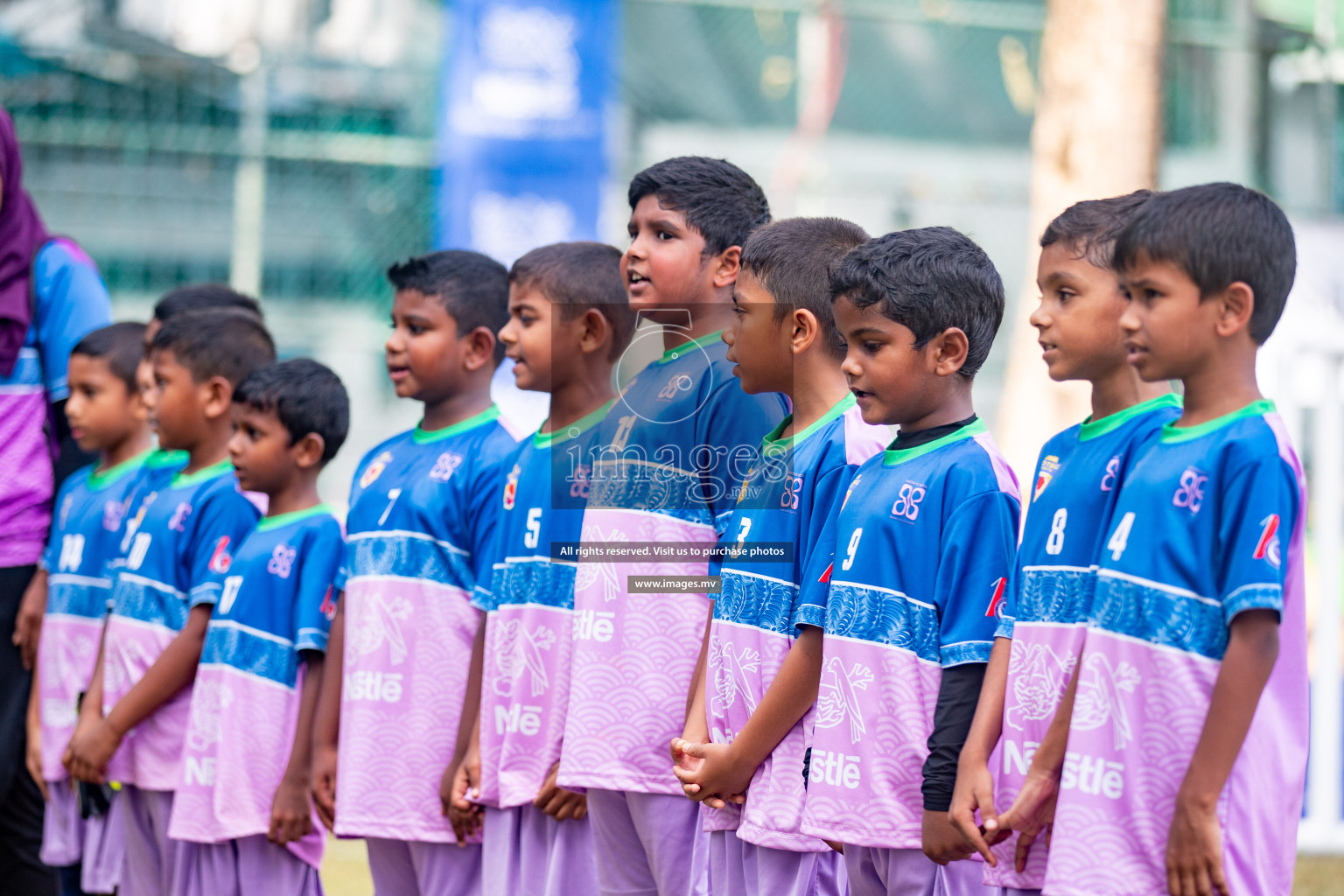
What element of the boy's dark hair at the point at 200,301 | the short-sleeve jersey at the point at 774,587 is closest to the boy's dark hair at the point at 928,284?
the short-sleeve jersey at the point at 774,587

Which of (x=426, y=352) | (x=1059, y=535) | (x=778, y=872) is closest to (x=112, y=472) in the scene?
(x=426, y=352)

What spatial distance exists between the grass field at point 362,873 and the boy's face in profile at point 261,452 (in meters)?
1.94

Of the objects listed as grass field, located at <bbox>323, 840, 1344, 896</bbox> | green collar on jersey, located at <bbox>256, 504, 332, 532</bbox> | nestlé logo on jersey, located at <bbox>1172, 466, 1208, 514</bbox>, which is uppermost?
nestlé logo on jersey, located at <bbox>1172, 466, 1208, 514</bbox>

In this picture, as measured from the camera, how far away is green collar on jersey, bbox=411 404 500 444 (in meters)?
3.18

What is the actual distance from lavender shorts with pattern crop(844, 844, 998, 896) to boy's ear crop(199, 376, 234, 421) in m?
2.10

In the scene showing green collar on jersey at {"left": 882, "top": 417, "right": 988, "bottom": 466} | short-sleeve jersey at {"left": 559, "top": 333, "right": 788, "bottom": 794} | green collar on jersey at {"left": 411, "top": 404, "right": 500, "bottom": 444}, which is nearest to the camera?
green collar on jersey at {"left": 882, "top": 417, "right": 988, "bottom": 466}

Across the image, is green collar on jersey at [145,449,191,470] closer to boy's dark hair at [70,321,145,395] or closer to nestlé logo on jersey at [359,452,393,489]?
boy's dark hair at [70,321,145,395]

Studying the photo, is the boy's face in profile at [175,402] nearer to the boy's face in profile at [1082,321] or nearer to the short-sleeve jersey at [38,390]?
the short-sleeve jersey at [38,390]

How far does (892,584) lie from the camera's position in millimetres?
2193

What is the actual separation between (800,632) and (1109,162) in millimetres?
4778

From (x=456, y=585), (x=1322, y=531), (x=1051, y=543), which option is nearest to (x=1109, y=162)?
(x=1322, y=531)

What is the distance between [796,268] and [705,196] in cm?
37

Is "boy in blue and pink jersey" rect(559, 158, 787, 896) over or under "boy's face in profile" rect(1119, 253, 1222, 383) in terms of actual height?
under

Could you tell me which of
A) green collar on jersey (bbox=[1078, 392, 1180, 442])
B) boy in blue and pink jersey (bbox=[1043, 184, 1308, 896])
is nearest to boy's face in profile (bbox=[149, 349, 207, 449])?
green collar on jersey (bbox=[1078, 392, 1180, 442])
